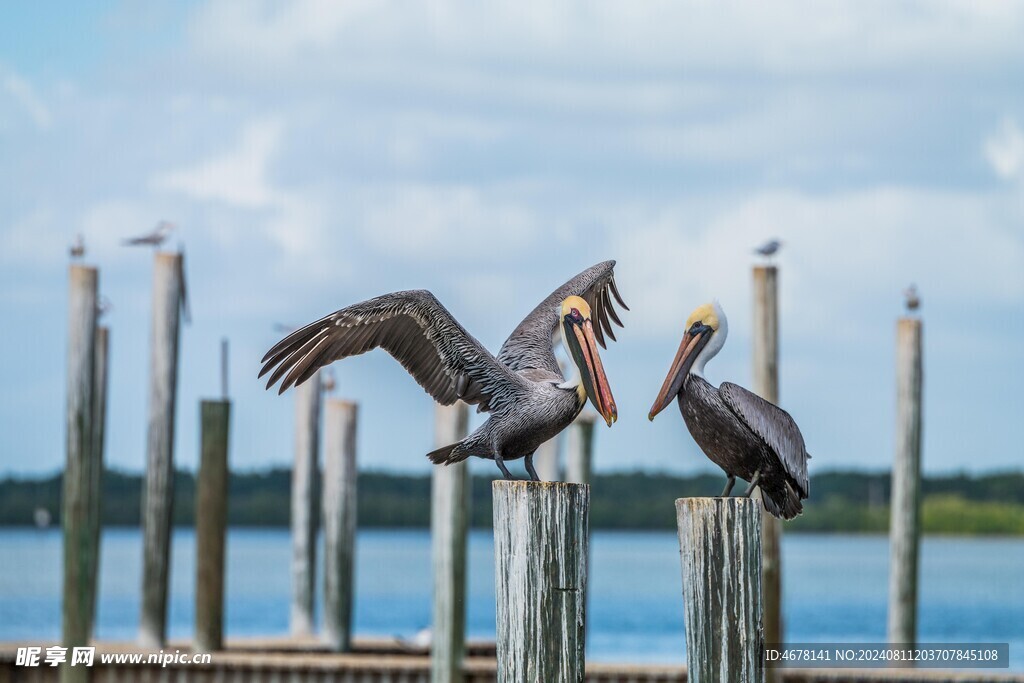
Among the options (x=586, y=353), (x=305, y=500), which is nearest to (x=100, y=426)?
(x=305, y=500)

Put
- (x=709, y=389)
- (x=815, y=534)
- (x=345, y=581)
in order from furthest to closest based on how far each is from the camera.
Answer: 1. (x=815, y=534)
2. (x=345, y=581)
3. (x=709, y=389)

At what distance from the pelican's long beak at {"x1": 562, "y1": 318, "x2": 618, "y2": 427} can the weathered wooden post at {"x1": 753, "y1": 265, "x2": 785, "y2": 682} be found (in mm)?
3892

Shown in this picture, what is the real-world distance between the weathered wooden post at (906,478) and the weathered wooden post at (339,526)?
14.1 feet

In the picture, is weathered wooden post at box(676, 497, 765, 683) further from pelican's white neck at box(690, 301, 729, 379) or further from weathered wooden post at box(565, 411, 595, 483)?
weathered wooden post at box(565, 411, 595, 483)

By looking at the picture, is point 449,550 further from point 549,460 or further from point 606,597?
point 606,597

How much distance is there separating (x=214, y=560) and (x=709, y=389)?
6.05 meters

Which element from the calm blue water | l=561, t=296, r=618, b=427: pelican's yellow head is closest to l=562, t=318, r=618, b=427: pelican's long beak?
l=561, t=296, r=618, b=427: pelican's yellow head

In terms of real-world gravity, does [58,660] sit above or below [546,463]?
below

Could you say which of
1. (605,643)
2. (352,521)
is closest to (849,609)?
(605,643)

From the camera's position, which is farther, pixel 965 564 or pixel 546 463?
pixel 965 564

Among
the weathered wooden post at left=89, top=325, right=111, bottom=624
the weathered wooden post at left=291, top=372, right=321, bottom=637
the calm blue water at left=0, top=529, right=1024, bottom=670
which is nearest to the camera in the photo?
the weathered wooden post at left=89, top=325, right=111, bottom=624

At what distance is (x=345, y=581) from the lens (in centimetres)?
1220

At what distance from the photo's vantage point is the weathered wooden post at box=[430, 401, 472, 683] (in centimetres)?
984

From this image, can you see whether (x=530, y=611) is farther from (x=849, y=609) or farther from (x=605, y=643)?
(x=849, y=609)
